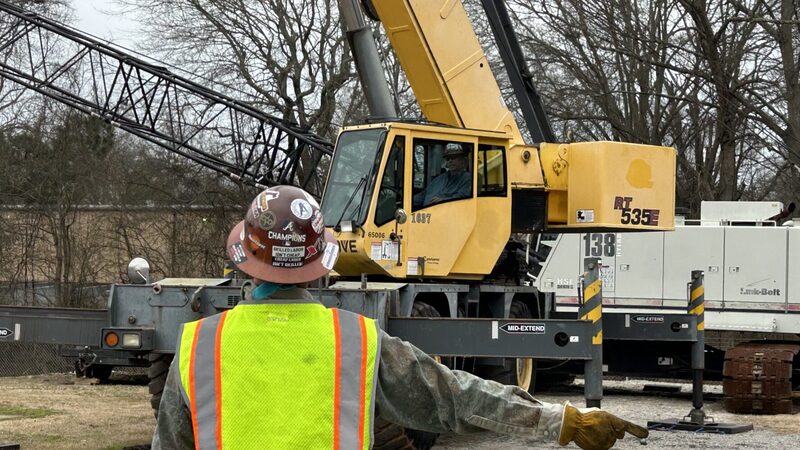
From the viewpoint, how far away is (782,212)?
62.1 feet

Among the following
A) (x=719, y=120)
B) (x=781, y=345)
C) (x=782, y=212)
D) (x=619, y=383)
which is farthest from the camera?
(x=719, y=120)

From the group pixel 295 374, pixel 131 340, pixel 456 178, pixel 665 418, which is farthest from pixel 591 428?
pixel 665 418

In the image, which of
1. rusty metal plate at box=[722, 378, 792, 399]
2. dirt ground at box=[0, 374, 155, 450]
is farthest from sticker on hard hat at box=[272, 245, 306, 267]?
rusty metal plate at box=[722, 378, 792, 399]

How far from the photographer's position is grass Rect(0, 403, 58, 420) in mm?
14547

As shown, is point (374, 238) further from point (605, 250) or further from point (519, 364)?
point (605, 250)

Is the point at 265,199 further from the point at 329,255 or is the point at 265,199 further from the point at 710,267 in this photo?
the point at 710,267

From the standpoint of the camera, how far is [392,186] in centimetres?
1230

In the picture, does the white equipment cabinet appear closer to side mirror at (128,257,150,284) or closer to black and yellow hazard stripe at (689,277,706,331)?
black and yellow hazard stripe at (689,277,706,331)

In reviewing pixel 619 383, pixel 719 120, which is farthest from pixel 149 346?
pixel 719 120

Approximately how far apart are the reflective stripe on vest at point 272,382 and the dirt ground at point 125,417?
8658 mm

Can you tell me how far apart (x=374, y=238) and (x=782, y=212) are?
29.6ft

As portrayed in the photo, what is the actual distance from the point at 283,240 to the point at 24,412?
40.9 ft

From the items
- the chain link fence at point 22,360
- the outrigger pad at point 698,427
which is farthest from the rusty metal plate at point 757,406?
the chain link fence at point 22,360

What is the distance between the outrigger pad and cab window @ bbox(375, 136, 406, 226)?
13.8 ft
